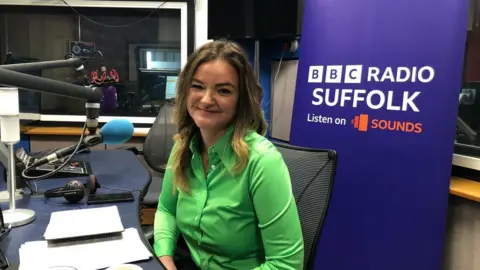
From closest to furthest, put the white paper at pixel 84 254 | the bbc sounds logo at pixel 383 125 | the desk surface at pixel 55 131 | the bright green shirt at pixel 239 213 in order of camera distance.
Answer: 1. the white paper at pixel 84 254
2. the bright green shirt at pixel 239 213
3. the bbc sounds logo at pixel 383 125
4. the desk surface at pixel 55 131

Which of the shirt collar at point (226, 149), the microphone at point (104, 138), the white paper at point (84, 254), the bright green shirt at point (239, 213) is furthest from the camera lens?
the microphone at point (104, 138)

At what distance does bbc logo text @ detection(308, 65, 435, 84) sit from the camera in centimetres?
188

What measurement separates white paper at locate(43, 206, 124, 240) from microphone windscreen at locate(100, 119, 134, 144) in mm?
298

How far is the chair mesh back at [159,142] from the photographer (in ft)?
9.43

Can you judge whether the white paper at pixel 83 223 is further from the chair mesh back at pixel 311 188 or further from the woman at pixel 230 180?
the chair mesh back at pixel 311 188

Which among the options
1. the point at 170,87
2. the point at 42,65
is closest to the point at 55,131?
the point at 170,87

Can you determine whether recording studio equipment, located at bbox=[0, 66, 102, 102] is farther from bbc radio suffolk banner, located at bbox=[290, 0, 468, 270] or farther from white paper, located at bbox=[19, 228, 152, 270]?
bbc radio suffolk banner, located at bbox=[290, 0, 468, 270]

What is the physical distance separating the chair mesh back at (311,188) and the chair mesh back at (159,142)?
167cm

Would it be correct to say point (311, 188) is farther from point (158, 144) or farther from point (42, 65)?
point (158, 144)

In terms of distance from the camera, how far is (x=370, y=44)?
82.3 inches

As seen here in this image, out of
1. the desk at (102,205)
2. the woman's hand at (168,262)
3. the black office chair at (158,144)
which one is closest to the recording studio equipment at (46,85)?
the desk at (102,205)

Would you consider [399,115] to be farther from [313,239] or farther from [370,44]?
[313,239]

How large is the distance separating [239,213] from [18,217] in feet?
2.37

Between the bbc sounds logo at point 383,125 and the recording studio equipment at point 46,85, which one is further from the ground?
the recording studio equipment at point 46,85
